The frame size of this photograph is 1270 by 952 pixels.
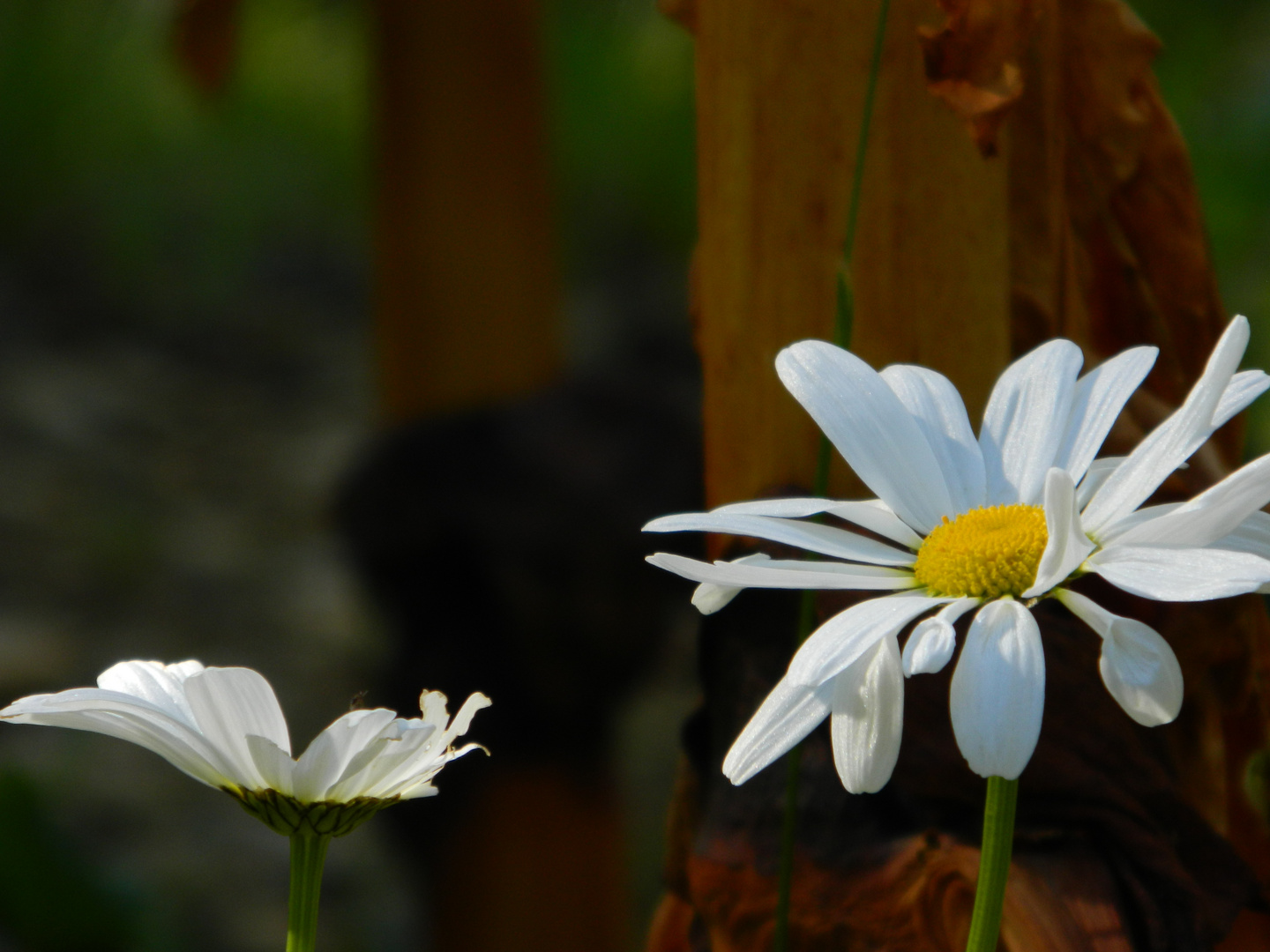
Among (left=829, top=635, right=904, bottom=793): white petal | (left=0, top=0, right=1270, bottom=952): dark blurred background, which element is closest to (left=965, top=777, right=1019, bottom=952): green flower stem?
(left=829, top=635, right=904, bottom=793): white petal

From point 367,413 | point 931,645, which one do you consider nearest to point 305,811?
point 931,645

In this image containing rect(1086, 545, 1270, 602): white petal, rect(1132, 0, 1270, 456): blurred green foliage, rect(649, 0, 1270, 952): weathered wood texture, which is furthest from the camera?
rect(1132, 0, 1270, 456): blurred green foliage

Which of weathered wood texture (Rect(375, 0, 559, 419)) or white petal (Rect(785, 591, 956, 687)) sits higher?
weathered wood texture (Rect(375, 0, 559, 419))

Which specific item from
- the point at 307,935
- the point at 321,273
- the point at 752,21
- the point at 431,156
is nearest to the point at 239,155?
the point at 321,273

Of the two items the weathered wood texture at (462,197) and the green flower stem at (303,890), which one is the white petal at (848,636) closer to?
the green flower stem at (303,890)

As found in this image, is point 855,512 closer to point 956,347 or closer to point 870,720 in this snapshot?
point 870,720

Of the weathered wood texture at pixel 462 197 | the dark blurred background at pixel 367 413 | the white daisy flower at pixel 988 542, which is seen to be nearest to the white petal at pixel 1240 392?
the white daisy flower at pixel 988 542

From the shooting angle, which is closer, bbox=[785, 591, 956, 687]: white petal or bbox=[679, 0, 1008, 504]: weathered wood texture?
bbox=[785, 591, 956, 687]: white petal

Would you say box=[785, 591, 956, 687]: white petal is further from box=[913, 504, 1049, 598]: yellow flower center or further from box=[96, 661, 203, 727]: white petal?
box=[96, 661, 203, 727]: white petal
